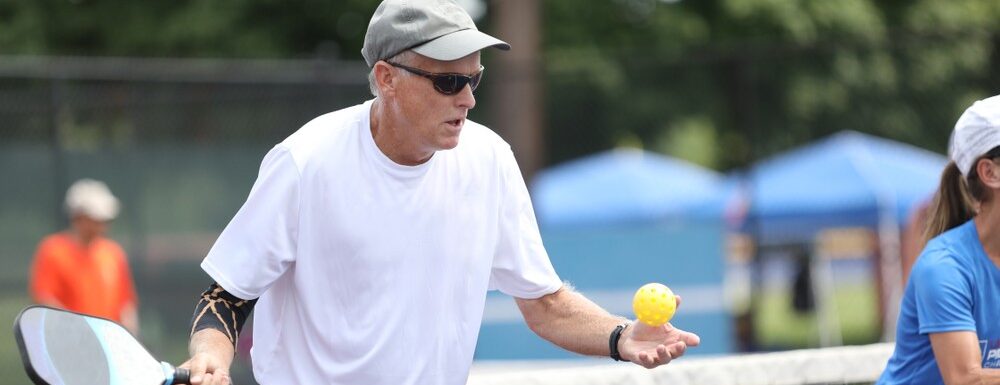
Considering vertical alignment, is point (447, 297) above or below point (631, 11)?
below

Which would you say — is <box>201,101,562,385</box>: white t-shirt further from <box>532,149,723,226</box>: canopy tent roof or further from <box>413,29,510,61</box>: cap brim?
<box>532,149,723,226</box>: canopy tent roof

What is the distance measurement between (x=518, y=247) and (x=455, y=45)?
591 mm

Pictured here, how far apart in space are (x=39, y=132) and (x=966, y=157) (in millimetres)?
8303

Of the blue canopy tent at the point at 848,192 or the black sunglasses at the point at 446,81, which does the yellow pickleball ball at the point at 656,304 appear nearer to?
the black sunglasses at the point at 446,81

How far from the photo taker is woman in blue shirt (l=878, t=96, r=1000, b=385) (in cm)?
377

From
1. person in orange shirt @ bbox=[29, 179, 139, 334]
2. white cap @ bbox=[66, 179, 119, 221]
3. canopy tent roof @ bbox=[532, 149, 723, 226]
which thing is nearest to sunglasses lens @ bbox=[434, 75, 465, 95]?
person in orange shirt @ bbox=[29, 179, 139, 334]

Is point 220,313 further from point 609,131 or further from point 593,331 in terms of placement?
point 609,131

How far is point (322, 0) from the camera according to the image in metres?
21.6

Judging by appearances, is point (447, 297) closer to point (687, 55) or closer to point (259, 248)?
point (259, 248)

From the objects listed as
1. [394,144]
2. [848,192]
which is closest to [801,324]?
[848,192]

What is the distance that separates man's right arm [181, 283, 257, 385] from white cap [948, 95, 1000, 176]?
1.95 m

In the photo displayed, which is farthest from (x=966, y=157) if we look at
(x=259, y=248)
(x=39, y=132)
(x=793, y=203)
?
(x=793, y=203)

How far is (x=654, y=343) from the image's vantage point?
11.6 ft

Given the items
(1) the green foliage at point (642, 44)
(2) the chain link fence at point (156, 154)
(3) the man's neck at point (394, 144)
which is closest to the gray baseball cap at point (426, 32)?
(3) the man's neck at point (394, 144)
